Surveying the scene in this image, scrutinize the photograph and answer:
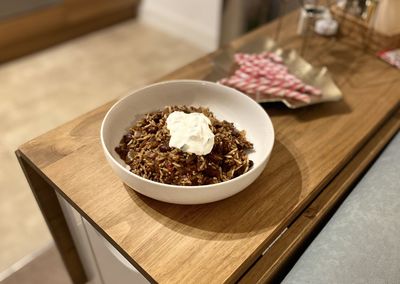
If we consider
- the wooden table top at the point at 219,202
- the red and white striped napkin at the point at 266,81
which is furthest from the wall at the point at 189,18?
the wooden table top at the point at 219,202

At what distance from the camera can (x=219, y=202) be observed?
29.8 inches

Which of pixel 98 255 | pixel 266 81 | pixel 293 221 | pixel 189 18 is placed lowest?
pixel 189 18

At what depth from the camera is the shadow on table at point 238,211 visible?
0.70m

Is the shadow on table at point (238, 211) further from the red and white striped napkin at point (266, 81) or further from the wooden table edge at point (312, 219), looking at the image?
the red and white striped napkin at point (266, 81)

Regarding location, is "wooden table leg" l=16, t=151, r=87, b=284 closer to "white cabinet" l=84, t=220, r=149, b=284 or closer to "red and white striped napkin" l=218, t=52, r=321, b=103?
"white cabinet" l=84, t=220, r=149, b=284

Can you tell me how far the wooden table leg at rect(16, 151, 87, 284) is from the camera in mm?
878

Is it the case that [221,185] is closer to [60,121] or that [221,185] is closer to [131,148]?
[131,148]

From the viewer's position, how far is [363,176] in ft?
3.10

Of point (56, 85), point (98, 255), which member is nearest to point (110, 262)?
point (98, 255)

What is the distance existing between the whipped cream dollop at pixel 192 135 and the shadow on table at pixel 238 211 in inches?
4.6

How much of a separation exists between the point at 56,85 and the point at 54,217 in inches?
55.0

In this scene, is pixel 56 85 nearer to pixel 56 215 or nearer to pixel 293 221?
pixel 56 215

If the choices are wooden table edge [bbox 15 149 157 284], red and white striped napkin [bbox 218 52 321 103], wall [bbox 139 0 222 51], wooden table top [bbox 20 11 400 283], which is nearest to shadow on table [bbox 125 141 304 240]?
wooden table top [bbox 20 11 400 283]

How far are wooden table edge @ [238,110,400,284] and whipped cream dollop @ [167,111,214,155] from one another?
245mm
